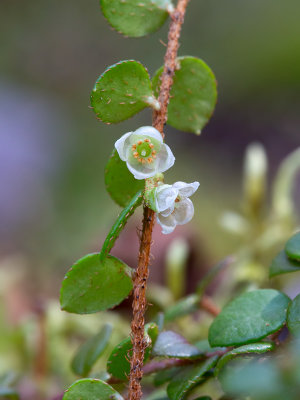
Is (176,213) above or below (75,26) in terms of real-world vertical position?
below

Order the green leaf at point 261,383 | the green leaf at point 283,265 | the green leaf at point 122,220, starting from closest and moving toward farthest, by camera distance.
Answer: the green leaf at point 261,383, the green leaf at point 122,220, the green leaf at point 283,265

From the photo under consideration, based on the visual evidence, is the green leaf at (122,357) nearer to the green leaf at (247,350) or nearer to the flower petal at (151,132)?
the green leaf at (247,350)

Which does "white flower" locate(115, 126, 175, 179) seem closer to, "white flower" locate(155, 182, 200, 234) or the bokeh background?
"white flower" locate(155, 182, 200, 234)

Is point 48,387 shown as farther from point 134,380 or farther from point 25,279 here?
point 25,279

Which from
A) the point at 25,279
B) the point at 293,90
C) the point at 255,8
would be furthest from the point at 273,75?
the point at 25,279

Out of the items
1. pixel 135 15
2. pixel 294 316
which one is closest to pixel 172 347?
pixel 294 316

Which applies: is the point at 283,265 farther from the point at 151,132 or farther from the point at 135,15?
the point at 135,15

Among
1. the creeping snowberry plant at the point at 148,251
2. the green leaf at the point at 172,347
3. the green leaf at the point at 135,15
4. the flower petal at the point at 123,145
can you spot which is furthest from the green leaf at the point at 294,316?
the green leaf at the point at 135,15
